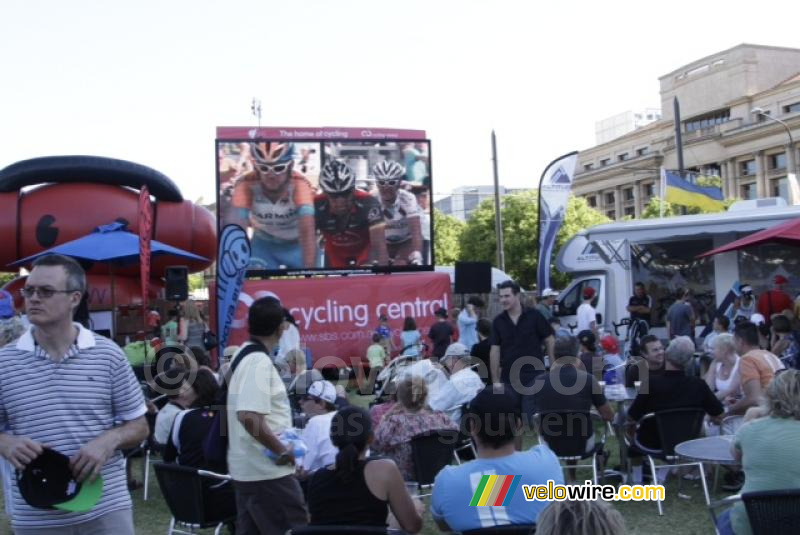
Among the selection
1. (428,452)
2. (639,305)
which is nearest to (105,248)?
(428,452)

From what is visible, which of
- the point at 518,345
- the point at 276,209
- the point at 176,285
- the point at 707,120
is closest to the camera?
the point at 518,345

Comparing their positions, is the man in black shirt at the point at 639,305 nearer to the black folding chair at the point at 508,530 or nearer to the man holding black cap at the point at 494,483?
the man holding black cap at the point at 494,483

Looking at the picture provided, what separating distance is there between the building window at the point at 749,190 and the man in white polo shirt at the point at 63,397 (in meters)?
57.4

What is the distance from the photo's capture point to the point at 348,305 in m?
16.9

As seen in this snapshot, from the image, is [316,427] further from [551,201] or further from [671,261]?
[551,201]

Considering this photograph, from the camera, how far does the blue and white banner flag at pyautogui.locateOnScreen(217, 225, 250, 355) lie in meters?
9.65

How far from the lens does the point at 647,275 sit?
664 inches

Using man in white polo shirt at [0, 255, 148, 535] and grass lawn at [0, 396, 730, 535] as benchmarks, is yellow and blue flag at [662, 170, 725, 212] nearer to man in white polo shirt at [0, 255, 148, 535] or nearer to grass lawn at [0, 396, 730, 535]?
grass lawn at [0, 396, 730, 535]

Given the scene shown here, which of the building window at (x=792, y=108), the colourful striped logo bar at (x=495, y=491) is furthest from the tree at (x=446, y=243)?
the colourful striped logo bar at (x=495, y=491)

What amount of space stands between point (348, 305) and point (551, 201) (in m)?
5.11

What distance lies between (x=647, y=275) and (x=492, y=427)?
14048mm

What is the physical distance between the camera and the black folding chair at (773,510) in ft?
10.9

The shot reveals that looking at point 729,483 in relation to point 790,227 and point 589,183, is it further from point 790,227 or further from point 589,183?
point 589,183

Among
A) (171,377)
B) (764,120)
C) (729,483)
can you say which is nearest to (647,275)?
(729,483)
